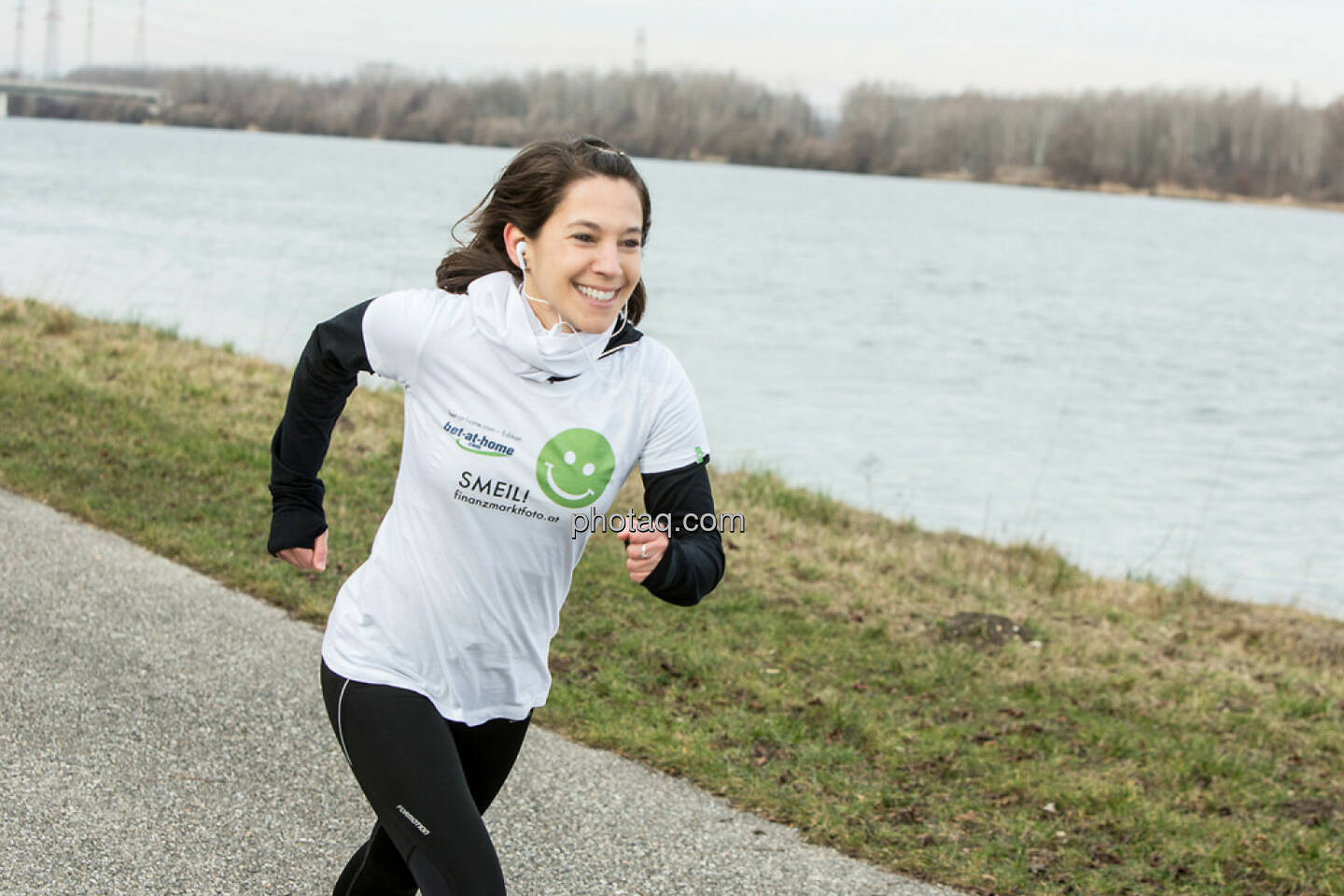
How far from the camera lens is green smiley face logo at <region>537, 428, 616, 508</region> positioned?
2.75 meters

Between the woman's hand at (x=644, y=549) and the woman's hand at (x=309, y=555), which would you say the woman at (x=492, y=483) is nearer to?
the woman's hand at (x=644, y=549)

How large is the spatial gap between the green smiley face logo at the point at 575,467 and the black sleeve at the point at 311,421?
1.55 feet

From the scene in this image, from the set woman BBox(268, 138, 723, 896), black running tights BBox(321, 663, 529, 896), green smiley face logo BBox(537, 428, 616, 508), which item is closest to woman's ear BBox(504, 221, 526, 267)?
woman BBox(268, 138, 723, 896)

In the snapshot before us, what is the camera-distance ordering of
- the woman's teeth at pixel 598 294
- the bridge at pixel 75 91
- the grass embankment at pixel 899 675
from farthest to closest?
the bridge at pixel 75 91
the grass embankment at pixel 899 675
the woman's teeth at pixel 598 294

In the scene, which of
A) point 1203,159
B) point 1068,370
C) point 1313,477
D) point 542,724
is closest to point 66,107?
point 1203,159

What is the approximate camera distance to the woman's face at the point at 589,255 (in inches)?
112

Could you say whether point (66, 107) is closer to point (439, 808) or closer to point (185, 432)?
point (185, 432)

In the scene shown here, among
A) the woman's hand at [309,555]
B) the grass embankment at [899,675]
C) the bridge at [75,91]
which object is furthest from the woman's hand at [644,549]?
the bridge at [75,91]

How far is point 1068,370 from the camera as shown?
26.3 metres

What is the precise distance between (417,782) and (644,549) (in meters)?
0.65

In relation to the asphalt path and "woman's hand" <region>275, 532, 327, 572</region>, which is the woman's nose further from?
the asphalt path

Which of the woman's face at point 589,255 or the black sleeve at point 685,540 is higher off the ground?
the woman's face at point 589,255

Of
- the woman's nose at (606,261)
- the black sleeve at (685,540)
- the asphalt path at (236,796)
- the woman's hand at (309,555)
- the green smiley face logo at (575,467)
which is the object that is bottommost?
the asphalt path at (236,796)

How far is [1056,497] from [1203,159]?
326 ft
